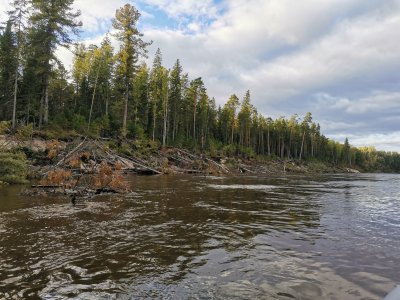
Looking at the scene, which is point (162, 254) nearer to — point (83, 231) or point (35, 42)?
point (83, 231)

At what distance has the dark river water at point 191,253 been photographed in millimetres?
5906

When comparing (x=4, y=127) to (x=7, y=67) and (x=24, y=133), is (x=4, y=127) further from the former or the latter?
(x=7, y=67)

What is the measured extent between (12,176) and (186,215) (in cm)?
1411

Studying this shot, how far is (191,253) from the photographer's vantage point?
26.4ft

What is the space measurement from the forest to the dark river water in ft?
78.7

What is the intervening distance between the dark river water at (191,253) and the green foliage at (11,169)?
27.0ft

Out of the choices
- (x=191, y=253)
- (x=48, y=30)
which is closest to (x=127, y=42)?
(x=48, y=30)

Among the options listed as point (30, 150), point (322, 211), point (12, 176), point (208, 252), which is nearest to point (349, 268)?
point (208, 252)

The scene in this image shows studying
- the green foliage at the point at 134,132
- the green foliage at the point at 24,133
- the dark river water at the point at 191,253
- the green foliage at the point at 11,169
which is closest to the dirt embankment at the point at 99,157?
the green foliage at the point at 24,133

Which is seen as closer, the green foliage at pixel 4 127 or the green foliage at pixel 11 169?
the green foliage at pixel 11 169

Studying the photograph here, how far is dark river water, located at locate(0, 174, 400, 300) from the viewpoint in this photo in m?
5.91

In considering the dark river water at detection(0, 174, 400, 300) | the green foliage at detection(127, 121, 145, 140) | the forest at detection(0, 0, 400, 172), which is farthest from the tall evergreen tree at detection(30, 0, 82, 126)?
the dark river water at detection(0, 174, 400, 300)

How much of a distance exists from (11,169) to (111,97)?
42411 millimetres

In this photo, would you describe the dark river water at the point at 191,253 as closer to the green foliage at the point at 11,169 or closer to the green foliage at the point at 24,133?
the green foliage at the point at 11,169
